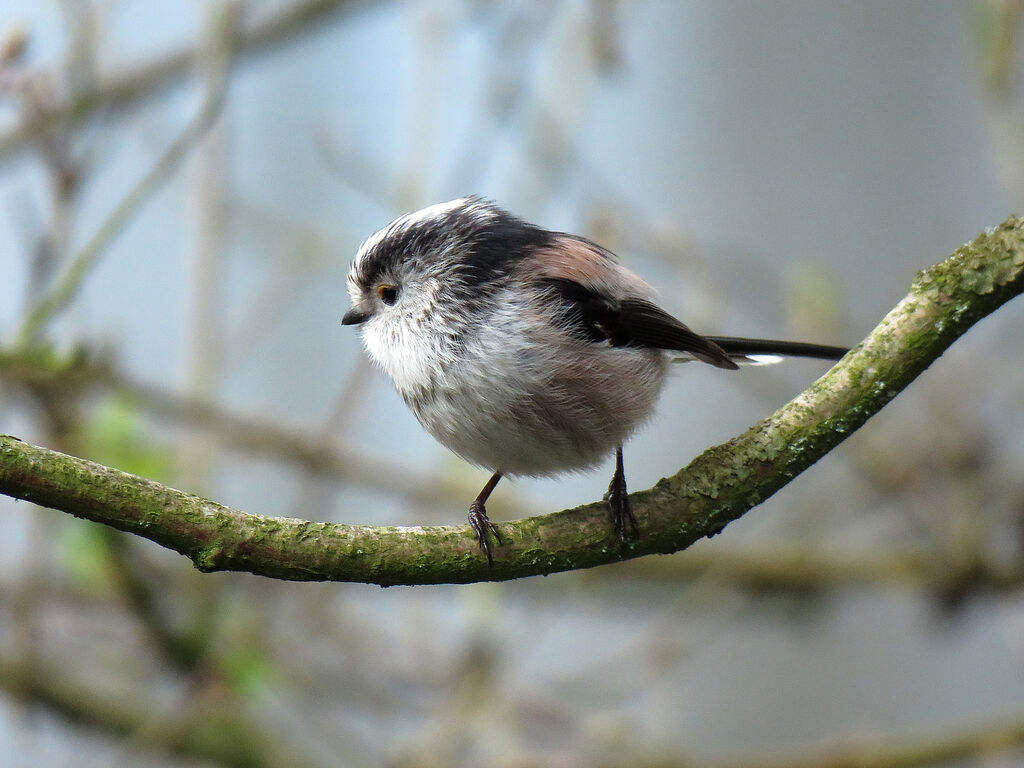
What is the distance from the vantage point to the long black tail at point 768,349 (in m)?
2.71

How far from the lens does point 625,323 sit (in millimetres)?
2707

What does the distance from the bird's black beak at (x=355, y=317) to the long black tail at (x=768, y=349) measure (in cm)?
97

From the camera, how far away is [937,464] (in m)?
4.37

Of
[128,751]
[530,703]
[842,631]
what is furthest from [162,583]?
[842,631]

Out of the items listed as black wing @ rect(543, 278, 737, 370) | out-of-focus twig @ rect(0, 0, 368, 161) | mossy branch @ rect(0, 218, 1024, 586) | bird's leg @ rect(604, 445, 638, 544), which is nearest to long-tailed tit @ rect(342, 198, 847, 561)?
black wing @ rect(543, 278, 737, 370)

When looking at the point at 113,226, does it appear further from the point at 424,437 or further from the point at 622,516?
the point at 424,437

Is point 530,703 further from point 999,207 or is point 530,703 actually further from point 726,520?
point 999,207

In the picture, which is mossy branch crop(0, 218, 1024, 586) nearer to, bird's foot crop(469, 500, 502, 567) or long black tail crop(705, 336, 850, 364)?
bird's foot crop(469, 500, 502, 567)

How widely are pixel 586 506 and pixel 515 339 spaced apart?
1.82 ft

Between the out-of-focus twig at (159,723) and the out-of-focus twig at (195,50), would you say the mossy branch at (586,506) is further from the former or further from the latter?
the out-of-focus twig at (195,50)

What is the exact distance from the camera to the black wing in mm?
2627

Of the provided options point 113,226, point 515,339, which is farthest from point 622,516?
point 113,226

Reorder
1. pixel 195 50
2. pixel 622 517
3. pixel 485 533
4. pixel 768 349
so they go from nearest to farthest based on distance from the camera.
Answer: pixel 485 533
pixel 622 517
pixel 768 349
pixel 195 50

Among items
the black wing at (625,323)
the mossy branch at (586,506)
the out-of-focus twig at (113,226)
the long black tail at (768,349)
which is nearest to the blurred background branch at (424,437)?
the out-of-focus twig at (113,226)
